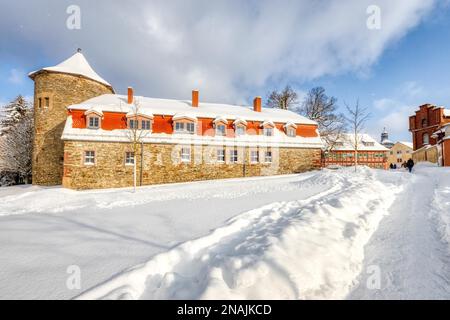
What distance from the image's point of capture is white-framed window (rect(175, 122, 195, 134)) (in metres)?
18.2

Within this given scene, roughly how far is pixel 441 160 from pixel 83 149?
112 ft

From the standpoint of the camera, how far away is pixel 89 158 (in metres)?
16.4

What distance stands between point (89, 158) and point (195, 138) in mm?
8795

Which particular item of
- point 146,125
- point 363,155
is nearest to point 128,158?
point 146,125

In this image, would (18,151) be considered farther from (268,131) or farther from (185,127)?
(268,131)

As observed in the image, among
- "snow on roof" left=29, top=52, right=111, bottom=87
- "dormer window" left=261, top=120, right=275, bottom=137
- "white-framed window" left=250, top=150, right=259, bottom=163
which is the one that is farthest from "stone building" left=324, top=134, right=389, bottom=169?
"snow on roof" left=29, top=52, right=111, bottom=87

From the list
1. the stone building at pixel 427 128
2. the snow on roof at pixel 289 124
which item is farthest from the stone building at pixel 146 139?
the stone building at pixel 427 128

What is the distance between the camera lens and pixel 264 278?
107 inches

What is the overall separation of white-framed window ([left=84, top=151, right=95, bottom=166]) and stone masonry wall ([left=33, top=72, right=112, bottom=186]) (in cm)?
577

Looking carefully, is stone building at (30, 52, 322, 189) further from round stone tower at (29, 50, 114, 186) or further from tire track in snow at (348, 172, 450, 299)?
tire track in snow at (348, 172, 450, 299)

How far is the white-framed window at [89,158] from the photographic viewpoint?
16.3m
